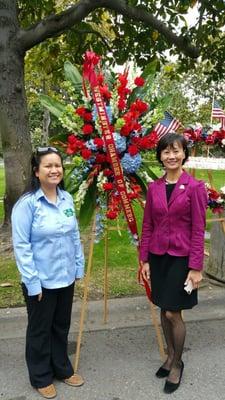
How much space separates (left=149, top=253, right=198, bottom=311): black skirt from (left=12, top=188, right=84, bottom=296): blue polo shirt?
61 centimetres

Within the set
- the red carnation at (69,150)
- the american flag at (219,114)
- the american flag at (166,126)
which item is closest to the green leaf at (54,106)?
the red carnation at (69,150)

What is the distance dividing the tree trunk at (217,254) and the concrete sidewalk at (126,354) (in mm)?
385

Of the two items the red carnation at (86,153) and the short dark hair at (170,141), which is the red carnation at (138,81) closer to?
the short dark hair at (170,141)

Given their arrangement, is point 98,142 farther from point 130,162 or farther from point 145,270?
point 145,270

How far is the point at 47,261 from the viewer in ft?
9.96

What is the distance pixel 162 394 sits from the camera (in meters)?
3.14

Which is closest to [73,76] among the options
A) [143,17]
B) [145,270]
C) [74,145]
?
[74,145]

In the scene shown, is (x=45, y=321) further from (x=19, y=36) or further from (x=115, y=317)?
(x=19, y=36)

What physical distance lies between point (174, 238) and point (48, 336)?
1.10 m

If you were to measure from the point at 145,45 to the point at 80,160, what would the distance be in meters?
5.64

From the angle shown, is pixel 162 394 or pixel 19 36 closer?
pixel 162 394

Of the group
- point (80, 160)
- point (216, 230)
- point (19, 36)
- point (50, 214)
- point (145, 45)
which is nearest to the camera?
point (50, 214)

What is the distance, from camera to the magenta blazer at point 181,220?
3064 millimetres

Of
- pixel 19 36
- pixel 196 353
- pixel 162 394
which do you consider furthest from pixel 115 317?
pixel 19 36
